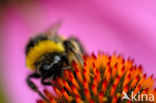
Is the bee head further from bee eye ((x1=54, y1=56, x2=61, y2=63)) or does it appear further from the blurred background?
the blurred background

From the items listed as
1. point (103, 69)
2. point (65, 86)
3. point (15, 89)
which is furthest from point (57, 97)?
point (15, 89)

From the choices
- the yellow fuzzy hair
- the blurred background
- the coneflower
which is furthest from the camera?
the blurred background

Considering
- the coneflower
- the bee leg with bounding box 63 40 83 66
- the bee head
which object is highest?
the bee leg with bounding box 63 40 83 66

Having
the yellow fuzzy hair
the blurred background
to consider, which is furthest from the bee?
the blurred background

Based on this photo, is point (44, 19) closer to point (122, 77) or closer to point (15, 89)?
point (15, 89)

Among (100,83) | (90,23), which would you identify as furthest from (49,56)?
(90,23)

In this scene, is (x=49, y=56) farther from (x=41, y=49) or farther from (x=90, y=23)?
(x=90, y=23)

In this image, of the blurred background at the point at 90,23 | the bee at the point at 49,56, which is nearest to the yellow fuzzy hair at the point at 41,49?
the bee at the point at 49,56
